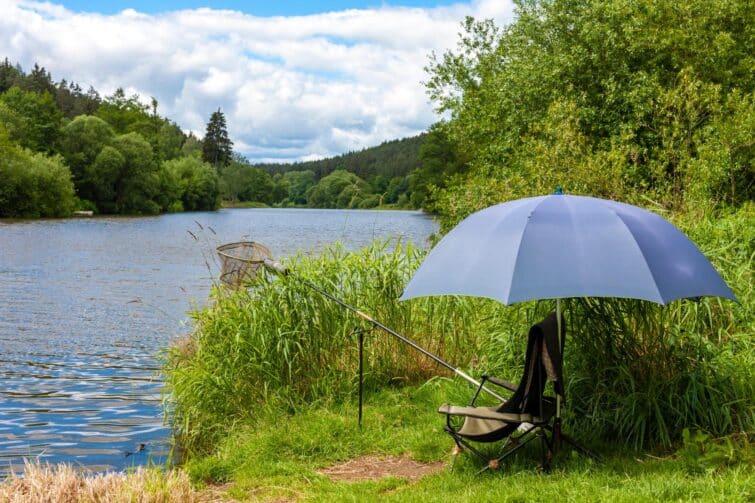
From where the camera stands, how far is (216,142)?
426ft

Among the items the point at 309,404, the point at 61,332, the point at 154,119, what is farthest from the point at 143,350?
the point at 154,119

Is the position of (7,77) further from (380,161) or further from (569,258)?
(569,258)

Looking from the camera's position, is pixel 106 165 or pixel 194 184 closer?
pixel 106 165

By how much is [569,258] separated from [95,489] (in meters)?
3.29

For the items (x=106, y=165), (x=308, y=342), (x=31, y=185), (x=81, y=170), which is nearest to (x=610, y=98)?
(x=308, y=342)

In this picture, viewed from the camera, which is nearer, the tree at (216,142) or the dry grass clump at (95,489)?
the dry grass clump at (95,489)

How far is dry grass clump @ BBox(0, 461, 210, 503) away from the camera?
4355mm

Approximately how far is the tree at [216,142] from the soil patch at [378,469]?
126m

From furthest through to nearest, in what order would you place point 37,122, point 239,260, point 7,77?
1. point 7,77
2. point 37,122
3. point 239,260

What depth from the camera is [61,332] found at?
1598cm

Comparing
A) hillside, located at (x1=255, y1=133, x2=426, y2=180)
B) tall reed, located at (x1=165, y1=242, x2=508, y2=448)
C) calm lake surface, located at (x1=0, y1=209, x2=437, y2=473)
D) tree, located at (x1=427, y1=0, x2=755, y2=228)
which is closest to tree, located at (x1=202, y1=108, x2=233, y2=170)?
hillside, located at (x1=255, y1=133, x2=426, y2=180)

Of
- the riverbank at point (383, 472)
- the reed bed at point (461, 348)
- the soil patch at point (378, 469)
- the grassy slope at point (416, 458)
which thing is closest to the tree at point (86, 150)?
the reed bed at point (461, 348)

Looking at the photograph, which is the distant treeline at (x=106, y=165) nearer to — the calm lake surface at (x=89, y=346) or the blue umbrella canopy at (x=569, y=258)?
the calm lake surface at (x=89, y=346)

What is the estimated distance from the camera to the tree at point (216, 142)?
5032 inches
